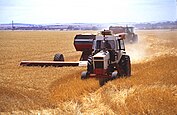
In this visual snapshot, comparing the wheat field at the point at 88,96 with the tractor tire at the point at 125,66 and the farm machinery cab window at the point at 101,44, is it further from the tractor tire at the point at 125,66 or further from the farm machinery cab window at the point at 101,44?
the farm machinery cab window at the point at 101,44

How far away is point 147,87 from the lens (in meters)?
11.2

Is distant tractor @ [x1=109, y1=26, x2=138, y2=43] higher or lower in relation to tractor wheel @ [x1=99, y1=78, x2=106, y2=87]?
higher

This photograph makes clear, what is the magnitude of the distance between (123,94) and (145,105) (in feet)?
5.10

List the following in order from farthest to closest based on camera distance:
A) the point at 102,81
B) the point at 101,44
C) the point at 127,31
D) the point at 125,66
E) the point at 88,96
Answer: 1. the point at 127,31
2. the point at 125,66
3. the point at 101,44
4. the point at 102,81
5. the point at 88,96

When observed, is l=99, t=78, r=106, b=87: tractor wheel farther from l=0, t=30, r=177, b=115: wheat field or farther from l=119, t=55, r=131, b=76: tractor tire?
l=119, t=55, r=131, b=76: tractor tire

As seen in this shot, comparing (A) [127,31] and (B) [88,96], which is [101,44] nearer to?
(B) [88,96]

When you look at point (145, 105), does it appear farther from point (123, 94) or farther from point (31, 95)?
point (31, 95)

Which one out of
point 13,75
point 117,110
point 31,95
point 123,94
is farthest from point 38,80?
point 117,110

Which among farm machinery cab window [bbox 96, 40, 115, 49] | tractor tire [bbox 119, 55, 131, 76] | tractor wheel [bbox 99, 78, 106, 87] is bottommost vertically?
tractor wheel [bbox 99, 78, 106, 87]

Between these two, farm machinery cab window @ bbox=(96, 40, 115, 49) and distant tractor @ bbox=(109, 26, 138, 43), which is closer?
farm machinery cab window @ bbox=(96, 40, 115, 49)

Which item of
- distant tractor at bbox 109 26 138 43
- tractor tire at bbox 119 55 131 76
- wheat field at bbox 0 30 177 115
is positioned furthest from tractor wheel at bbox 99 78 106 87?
distant tractor at bbox 109 26 138 43

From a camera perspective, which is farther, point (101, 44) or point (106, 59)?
point (101, 44)

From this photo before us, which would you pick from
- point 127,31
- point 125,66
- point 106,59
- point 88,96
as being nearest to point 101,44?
point 106,59

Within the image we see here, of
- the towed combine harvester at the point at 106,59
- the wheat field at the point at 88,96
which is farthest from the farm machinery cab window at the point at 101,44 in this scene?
the wheat field at the point at 88,96
